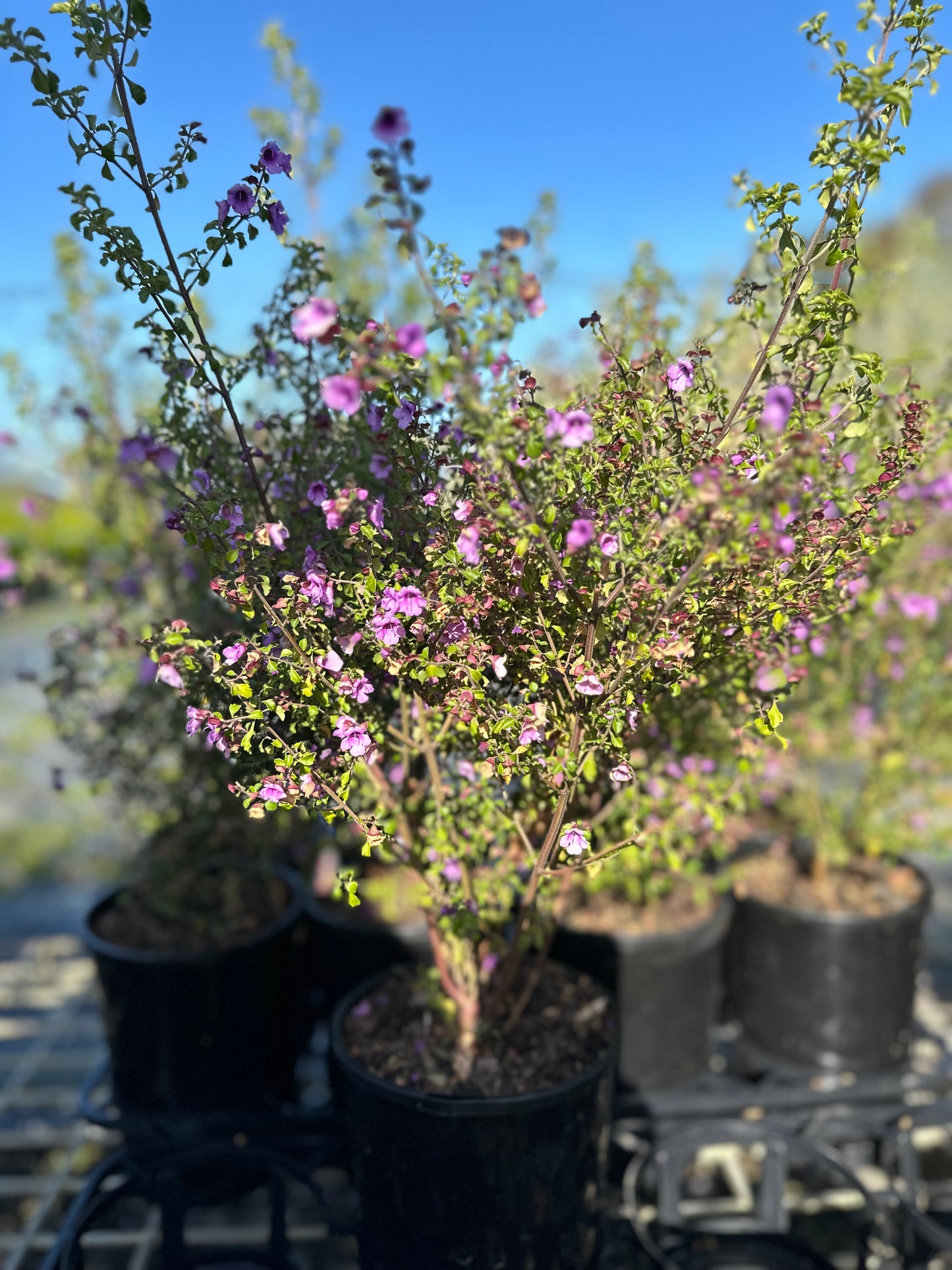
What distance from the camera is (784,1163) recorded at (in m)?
2.33

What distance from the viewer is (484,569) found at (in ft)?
4.45

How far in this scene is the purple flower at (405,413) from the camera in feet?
4.26

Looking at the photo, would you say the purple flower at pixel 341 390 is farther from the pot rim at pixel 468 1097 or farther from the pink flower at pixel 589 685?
the pot rim at pixel 468 1097

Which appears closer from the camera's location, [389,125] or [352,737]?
[389,125]

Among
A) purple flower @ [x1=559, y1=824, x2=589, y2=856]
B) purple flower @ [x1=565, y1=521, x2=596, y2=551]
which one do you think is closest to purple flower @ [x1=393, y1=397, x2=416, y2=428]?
purple flower @ [x1=565, y1=521, x2=596, y2=551]

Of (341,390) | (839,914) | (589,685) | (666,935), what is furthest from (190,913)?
(341,390)

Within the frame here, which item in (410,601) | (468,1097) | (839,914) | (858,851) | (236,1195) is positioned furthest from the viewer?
(858,851)

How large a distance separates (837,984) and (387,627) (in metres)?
2.10

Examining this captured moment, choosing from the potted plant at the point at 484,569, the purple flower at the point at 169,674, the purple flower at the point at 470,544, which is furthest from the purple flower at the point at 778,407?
the purple flower at the point at 169,674

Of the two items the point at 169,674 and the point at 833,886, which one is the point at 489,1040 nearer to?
the point at 169,674

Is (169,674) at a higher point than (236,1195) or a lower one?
higher

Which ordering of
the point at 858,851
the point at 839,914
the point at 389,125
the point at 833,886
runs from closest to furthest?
the point at 389,125
the point at 839,914
the point at 833,886
the point at 858,851

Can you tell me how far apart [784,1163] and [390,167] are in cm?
248

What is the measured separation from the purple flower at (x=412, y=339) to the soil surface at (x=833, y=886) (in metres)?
2.17
